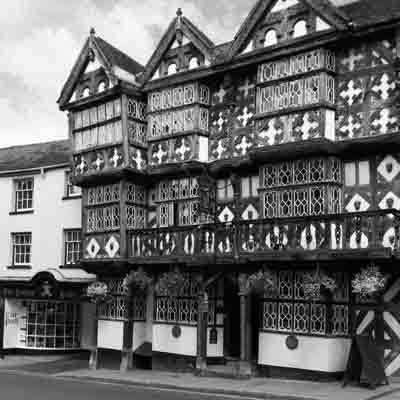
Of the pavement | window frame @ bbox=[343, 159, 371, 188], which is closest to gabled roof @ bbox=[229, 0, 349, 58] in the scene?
window frame @ bbox=[343, 159, 371, 188]

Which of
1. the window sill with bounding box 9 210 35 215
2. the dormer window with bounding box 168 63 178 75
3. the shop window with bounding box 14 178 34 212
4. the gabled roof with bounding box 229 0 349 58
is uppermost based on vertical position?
the gabled roof with bounding box 229 0 349 58

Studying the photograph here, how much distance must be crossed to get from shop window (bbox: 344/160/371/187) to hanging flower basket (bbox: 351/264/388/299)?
251 cm

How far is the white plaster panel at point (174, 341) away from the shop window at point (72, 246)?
6.08 metres

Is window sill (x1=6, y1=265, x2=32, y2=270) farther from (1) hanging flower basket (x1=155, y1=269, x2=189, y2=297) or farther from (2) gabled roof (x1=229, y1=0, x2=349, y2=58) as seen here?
(2) gabled roof (x1=229, y1=0, x2=349, y2=58)

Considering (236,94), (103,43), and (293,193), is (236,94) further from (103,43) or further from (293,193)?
(103,43)

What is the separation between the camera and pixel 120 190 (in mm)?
21547

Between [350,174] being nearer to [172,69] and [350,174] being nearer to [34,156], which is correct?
[172,69]

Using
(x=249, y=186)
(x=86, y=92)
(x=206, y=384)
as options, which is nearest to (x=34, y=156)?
(x=86, y=92)

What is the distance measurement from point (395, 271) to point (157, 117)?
29.5 ft

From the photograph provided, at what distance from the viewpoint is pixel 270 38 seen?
19031mm

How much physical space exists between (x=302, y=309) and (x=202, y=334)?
308 centimetres

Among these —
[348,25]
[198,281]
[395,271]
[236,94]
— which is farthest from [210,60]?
[395,271]

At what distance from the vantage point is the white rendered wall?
26266 millimetres

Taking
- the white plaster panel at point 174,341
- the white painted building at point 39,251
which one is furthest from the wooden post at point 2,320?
the white plaster panel at point 174,341
